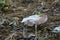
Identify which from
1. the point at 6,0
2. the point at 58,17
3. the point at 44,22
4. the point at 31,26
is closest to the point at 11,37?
the point at 31,26

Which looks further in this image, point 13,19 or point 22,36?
point 13,19

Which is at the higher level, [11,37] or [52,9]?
[52,9]

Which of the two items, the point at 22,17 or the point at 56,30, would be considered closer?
the point at 56,30

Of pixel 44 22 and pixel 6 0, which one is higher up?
pixel 6 0

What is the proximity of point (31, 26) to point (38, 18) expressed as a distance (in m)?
0.10

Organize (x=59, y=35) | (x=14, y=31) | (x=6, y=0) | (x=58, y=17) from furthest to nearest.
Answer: (x=6, y=0), (x=58, y=17), (x=14, y=31), (x=59, y=35)

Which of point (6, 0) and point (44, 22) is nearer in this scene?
point (44, 22)

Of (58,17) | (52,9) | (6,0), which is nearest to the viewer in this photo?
(58,17)

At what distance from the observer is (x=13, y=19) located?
6.79 ft

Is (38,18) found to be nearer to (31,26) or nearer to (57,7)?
(31,26)

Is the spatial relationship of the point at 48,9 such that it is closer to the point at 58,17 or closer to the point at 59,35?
the point at 58,17

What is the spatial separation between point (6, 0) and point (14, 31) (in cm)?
61

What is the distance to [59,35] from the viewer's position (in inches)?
69.5

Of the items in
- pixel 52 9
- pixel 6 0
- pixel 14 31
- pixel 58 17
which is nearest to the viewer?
pixel 14 31
